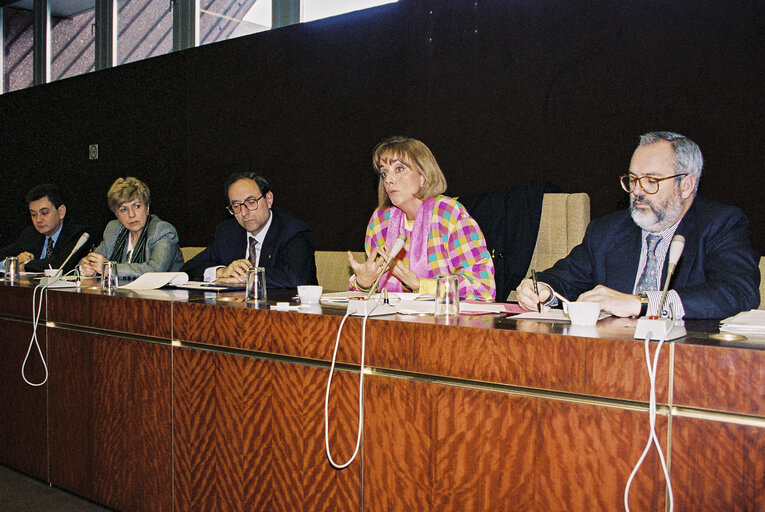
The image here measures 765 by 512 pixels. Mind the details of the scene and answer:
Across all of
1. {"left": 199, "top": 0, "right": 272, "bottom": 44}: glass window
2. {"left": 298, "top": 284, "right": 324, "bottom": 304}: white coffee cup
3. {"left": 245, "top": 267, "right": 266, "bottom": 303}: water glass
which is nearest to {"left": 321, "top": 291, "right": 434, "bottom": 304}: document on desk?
{"left": 298, "top": 284, "right": 324, "bottom": 304}: white coffee cup

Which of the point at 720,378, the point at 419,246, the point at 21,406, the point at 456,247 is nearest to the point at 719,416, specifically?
the point at 720,378

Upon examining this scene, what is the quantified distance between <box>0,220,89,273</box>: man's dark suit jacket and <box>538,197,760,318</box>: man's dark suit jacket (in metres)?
2.70

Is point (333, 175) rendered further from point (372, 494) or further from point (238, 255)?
point (372, 494)

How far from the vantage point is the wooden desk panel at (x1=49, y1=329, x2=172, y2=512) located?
1964 millimetres

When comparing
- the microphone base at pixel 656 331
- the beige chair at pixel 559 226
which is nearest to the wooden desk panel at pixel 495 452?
the microphone base at pixel 656 331

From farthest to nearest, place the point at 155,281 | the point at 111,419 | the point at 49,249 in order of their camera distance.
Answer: the point at 49,249 < the point at 155,281 < the point at 111,419

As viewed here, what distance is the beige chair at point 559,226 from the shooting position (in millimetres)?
2623

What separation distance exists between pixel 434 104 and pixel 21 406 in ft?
7.19

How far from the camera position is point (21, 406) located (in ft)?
8.05

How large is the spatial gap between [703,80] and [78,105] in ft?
14.7

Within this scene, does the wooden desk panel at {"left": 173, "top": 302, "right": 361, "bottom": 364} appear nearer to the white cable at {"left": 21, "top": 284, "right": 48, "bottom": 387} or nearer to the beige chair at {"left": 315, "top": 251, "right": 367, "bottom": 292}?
the white cable at {"left": 21, "top": 284, "right": 48, "bottom": 387}

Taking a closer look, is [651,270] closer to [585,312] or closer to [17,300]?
[585,312]

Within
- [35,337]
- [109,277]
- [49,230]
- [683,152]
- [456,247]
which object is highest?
[683,152]

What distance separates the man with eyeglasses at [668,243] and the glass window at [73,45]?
4639 mm
